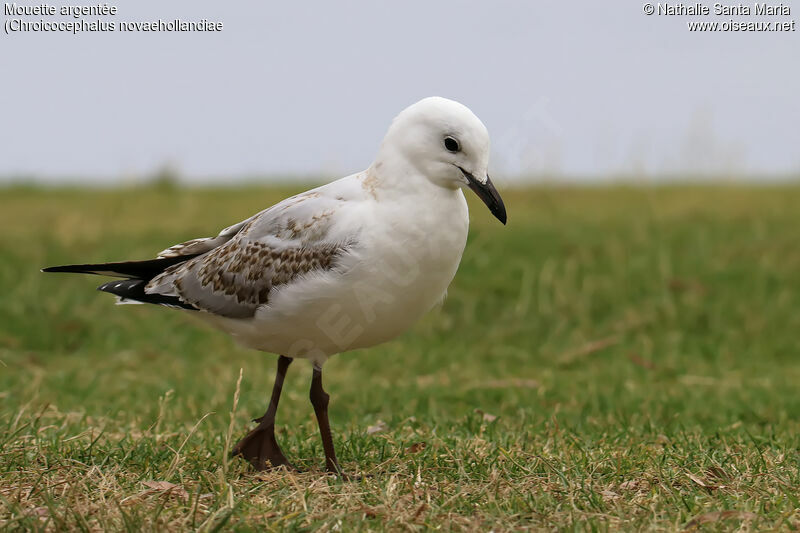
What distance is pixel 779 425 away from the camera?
21.4 feet

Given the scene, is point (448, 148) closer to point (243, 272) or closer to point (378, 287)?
point (378, 287)

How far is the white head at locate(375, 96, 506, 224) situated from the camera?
14.1 feet

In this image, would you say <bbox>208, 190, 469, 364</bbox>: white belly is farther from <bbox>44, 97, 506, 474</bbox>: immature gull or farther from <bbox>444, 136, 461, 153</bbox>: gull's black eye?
<bbox>444, 136, 461, 153</bbox>: gull's black eye

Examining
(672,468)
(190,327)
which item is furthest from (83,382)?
(672,468)

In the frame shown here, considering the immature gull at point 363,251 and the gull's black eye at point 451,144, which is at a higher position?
the gull's black eye at point 451,144

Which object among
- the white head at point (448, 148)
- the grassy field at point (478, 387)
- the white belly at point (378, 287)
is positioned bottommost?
the grassy field at point (478, 387)

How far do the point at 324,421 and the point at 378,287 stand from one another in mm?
823

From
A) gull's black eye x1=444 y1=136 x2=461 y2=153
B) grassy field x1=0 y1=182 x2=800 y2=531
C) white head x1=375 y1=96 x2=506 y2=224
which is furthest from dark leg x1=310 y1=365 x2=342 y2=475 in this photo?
gull's black eye x1=444 y1=136 x2=461 y2=153

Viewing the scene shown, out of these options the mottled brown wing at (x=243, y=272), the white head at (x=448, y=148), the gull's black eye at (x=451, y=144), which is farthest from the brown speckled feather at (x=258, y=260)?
the gull's black eye at (x=451, y=144)

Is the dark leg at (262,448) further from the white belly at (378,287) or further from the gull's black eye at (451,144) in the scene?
the gull's black eye at (451,144)

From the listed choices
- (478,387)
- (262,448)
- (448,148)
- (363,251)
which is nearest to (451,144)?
(448,148)

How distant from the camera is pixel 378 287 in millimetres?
4305

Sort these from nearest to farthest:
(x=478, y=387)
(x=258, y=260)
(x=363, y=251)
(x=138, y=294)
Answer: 1. (x=363, y=251)
2. (x=258, y=260)
3. (x=138, y=294)
4. (x=478, y=387)

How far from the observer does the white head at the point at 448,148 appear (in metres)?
4.29
